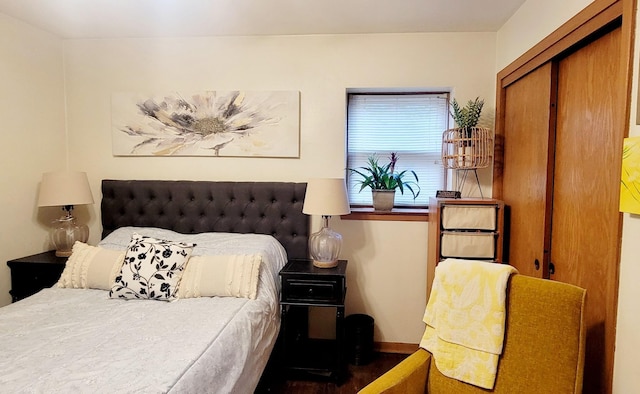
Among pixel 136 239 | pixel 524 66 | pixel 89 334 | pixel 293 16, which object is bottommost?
pixel 89 334

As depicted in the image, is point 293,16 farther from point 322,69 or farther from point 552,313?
point 552,313

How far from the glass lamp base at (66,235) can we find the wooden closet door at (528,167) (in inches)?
125

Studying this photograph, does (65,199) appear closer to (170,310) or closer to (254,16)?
(170,310)

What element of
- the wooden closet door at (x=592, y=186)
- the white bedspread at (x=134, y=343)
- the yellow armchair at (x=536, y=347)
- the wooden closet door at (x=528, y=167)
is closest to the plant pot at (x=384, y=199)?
the wooden closet door at (x=528, y=167)

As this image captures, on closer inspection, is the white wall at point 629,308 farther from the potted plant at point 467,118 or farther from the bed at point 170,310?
the bed at point 170,310

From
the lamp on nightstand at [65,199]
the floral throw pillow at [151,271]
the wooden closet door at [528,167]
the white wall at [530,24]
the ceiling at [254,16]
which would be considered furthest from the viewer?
the lamp on nightstand at [65,199]

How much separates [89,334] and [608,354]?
7.14ft

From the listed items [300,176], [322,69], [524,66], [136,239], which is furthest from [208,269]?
[524,66]

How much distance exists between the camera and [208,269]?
220 cm

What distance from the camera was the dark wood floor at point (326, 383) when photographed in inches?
89.5

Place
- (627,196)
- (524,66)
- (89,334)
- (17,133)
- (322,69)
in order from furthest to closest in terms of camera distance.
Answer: (322,69), (17,133), (524,66), (89,334), (627,196)

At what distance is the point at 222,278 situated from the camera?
2.16 metres

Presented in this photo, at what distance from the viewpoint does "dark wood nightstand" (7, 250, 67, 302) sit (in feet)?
8.25

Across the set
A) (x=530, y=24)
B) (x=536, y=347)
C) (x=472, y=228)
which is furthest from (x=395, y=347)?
(x=530, y=24)
